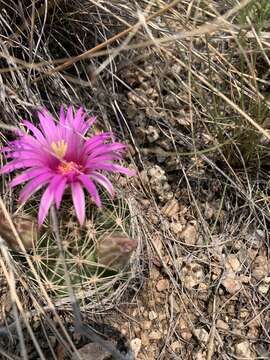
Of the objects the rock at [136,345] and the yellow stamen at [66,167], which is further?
the rock at [136,345]

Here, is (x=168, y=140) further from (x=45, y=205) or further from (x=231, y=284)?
(x=45, y=205)

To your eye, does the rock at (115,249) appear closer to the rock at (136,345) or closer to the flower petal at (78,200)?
the flower petal at (78,200)

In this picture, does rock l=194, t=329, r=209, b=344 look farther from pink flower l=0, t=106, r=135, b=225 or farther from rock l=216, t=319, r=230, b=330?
pink flower l=0, t=106, r=135, b=225

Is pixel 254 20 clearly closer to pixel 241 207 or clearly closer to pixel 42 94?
pixel 241 207

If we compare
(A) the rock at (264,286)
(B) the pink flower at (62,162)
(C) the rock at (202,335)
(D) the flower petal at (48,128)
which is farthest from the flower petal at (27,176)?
(A) the rock at (264,286)

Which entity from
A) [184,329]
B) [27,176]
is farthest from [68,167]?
[184,329]
